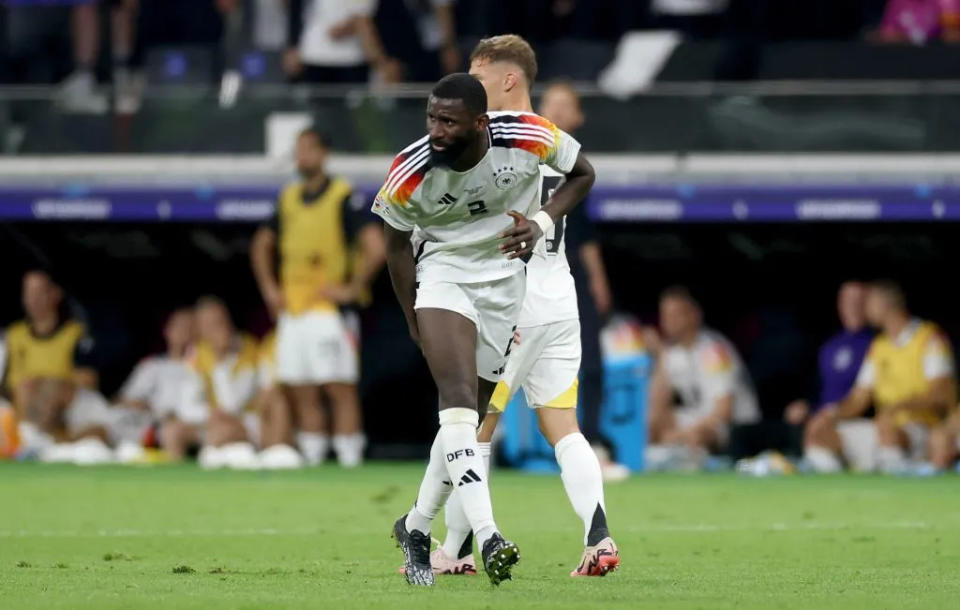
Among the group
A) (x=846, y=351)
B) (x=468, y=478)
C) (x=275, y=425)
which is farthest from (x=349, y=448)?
(x=468, y=478)

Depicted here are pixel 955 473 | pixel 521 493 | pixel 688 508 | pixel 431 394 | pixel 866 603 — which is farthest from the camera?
pixel 431 394

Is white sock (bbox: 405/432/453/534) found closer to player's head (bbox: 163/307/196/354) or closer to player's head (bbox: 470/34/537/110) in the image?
player's head (bbox: 470/34/537/110)

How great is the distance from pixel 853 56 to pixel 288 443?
539 centimetres

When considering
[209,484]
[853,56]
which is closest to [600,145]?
[853,56]

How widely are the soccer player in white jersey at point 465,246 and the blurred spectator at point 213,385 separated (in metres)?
8.36

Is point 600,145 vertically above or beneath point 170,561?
above

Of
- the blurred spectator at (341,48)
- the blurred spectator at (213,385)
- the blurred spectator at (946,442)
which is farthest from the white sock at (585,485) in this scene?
the blurred spectator at (341,48)

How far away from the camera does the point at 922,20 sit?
15055 mm

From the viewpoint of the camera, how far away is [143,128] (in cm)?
Answer: 1525

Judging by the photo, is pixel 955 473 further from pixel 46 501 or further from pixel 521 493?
pixel 46 501

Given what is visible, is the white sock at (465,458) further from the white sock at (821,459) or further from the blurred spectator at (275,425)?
the white sock at (821,459)

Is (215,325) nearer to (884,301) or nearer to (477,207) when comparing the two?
(884,301)

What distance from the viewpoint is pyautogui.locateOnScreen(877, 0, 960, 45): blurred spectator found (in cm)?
1486

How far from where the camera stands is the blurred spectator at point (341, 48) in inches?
612
